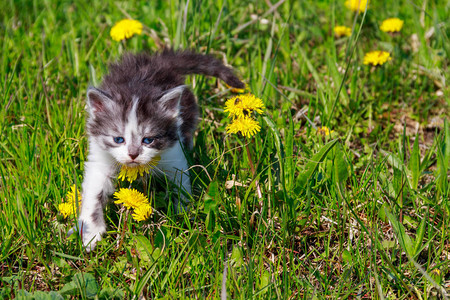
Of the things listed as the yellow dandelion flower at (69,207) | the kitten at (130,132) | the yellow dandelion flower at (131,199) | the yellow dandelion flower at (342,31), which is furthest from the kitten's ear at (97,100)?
the yellow dandelion flower at (342,31)

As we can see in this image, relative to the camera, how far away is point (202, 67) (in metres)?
3.95

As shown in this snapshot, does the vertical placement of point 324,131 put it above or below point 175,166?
above

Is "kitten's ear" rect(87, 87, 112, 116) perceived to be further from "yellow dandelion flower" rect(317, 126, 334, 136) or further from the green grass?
"yellow dandelion flower" rect(317, 126, 334, 136)

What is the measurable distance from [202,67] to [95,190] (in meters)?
1.25

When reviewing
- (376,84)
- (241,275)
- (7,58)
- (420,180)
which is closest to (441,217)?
(420,180)

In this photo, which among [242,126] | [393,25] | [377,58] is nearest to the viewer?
[242,126]

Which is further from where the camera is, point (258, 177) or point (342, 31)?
point (342, 31)

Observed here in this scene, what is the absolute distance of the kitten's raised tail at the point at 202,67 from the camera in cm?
392

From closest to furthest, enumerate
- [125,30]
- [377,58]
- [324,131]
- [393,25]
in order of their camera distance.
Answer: [324,131], [377,58], [125,30], [393,25]

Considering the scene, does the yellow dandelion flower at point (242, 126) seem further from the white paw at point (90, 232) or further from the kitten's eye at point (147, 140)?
the white paw at point (90, 232)

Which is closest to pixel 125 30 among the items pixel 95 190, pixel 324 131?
pixel 95 190

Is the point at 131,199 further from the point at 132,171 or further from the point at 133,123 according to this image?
the point at 133,123

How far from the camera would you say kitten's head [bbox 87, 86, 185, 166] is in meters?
3.17

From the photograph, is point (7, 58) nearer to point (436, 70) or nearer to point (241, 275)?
point (241, 275)
